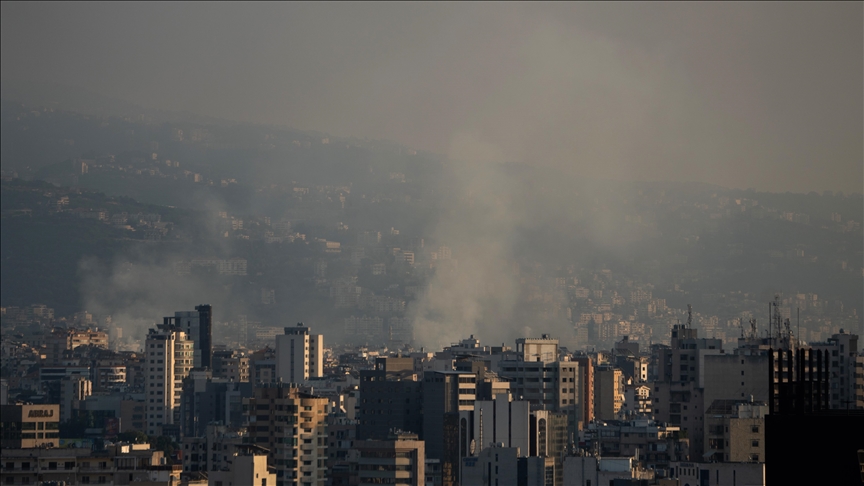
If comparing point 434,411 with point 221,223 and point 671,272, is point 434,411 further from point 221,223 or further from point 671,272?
point 221,223

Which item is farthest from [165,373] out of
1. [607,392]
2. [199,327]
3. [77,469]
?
[77,469]

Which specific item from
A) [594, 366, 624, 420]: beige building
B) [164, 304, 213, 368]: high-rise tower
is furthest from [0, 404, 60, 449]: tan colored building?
[164, 304, 213, 368]: high-rise tower

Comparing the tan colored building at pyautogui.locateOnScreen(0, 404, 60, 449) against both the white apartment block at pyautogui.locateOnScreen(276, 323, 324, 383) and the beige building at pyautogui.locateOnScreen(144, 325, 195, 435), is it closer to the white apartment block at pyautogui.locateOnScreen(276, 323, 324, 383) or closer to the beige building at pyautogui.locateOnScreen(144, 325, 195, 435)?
the beige building at pyautogui.locateOnScreen(144, 325, 195, 435)

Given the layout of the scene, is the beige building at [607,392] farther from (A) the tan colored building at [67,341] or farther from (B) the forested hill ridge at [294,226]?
(A) the tan colored building at [67,341]

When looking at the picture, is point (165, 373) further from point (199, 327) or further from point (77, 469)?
point (77, 469)

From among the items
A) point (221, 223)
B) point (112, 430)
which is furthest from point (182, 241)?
point (112, 430)

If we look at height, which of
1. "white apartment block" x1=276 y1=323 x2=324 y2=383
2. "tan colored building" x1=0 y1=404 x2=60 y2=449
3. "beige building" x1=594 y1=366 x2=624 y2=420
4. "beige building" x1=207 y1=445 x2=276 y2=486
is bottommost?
"beige building" x1=207 y1=445 x2=276 y2=486
